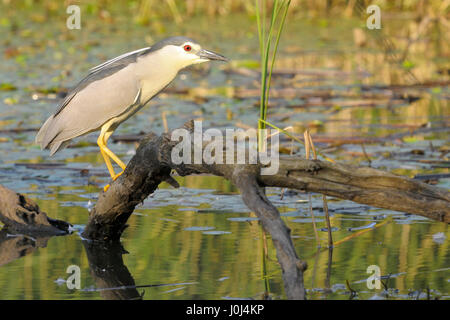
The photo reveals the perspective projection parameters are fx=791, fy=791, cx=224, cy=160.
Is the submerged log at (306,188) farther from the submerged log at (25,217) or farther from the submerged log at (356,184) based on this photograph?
the submerged log at (25,217)

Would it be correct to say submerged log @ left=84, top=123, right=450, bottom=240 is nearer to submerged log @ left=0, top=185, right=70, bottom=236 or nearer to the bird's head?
the bird's head

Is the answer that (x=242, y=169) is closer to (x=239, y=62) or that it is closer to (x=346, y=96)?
(x=346, y=96)

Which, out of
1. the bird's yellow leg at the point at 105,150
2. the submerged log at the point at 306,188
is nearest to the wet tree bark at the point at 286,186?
the submerged log at the point at 306,188

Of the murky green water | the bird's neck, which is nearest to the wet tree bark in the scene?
the murky green water

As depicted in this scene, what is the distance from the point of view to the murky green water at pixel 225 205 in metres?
4.09

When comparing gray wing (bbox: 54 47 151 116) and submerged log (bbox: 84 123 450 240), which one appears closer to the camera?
submerged log (bbox: 84 123 450 240)

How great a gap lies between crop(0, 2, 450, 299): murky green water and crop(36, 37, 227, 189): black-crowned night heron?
0.61m

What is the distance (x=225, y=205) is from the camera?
5.65m

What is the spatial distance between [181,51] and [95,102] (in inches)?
26.4

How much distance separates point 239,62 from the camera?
11.1 m

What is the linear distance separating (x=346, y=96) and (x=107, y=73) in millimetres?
5042

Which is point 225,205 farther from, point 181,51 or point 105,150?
point 181,51

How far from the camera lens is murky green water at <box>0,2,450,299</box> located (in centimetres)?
409

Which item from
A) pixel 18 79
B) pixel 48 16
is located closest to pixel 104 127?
pixel 18 79
